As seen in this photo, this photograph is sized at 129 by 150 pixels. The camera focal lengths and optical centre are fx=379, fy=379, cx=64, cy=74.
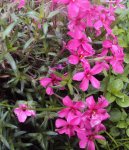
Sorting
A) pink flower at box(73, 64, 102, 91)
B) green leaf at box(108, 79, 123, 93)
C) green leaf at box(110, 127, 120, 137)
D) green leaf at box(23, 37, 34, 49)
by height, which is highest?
green leaf at box(23, 37, 34, 49)

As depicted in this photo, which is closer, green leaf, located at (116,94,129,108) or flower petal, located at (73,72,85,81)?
flower petal, located at (73,72,85,81)

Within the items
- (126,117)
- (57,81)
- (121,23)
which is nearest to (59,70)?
(57,81)

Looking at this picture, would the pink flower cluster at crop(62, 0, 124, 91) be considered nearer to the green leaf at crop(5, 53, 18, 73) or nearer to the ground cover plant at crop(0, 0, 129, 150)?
the ground cover plant at crop(0, 0, 129, 150)

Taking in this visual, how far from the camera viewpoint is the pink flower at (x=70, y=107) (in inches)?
52.9

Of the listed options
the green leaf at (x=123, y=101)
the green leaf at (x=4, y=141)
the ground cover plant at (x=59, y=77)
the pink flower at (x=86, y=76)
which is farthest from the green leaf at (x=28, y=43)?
the green leaf at (x=123, y=101)

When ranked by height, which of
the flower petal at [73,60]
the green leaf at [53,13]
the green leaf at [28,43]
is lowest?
the flower petal at [73,60]

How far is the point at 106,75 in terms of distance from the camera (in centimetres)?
158

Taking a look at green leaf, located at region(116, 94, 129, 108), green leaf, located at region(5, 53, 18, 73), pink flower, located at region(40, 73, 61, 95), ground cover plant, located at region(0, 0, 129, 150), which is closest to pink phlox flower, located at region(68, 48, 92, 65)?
ground cover plant, located at region(0, 0, 129, 150)

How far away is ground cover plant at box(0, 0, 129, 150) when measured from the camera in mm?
1379

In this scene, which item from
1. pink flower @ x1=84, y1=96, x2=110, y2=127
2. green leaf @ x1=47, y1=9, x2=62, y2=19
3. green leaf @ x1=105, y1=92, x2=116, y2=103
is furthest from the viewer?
green leaf @ x1=105, y1=92, x2=116, y2=103

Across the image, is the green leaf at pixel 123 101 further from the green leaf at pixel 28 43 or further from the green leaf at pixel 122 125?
the green leaf at pixel 28 43

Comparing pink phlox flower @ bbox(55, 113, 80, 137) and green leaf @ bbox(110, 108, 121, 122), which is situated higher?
pink phlox flower @ bbox(55, 113, 80, 137)

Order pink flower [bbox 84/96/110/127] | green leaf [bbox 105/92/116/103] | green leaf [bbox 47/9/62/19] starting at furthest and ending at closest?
green leaf [bbox 105/92/116/103], green leaf [bbox 47/9/62/19], pink flower [bbox 84/96/110/127]

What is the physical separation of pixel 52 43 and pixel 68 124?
14.8 inches
